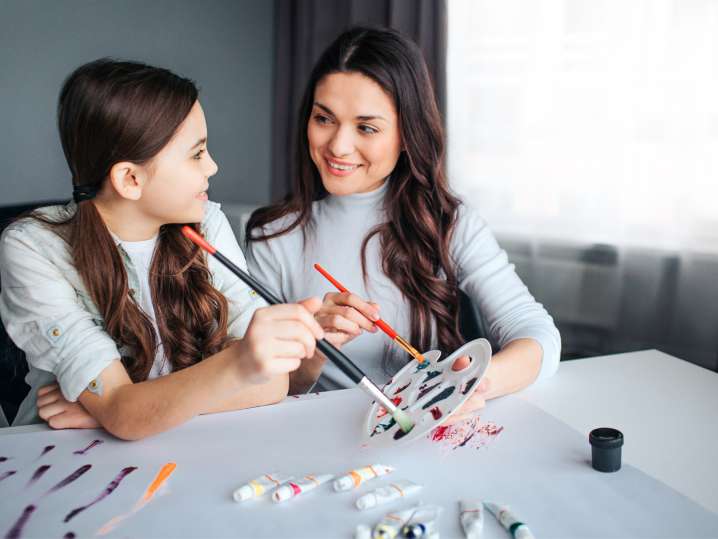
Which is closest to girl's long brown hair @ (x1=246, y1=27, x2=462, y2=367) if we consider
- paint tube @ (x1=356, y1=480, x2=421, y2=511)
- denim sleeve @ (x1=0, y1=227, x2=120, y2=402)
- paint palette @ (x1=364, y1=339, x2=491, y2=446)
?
paint palette @ (x1=364, y1=339, x2=491, y2=446)

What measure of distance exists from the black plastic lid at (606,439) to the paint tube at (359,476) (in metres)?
0.25

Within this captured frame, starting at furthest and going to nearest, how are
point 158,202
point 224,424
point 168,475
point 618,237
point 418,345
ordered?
point 618,237, point 418,345, point 158,202, point 224,424, point 168,475

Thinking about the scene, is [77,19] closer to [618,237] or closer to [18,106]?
[18,106]

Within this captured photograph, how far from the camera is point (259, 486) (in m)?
0.82

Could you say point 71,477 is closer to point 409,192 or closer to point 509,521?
point 509,521

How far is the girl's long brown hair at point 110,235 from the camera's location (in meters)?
1.08

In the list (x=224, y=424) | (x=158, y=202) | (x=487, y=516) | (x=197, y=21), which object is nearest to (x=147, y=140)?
(x=158, y=202)

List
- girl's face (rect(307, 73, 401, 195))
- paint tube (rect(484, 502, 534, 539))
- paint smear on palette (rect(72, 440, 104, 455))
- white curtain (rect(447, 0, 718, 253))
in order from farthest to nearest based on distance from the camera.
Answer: white curtain (rect(447, 0, 718, 253))
girl's face (rect(307, 73, 401, 195))
paint smear on palette (rect(72, 440, 104, 455))
paint tube (rect(484, 502, 534, 539))

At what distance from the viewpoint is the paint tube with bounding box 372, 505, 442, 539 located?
2.39 ft

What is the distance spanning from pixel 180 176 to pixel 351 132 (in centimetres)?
39

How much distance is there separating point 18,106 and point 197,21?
0.90 m

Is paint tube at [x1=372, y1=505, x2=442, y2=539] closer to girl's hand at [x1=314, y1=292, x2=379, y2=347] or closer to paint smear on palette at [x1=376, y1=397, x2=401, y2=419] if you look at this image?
paint smear on palette at [x1=376, y1=397, x2=401, y2=419]

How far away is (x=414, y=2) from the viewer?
8.48 feet

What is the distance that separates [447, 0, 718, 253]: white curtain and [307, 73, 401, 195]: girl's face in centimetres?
88
